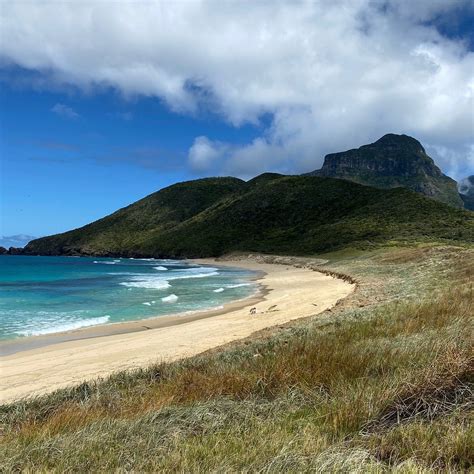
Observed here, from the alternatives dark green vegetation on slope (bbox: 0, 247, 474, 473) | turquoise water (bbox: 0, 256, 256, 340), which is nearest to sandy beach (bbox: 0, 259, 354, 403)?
turquoise water (bbox: 0, 256, 256, 340)

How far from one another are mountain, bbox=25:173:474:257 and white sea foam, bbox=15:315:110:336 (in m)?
45.2

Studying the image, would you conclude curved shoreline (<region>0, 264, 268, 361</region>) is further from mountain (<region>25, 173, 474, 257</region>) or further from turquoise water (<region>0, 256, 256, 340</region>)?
mountain (<region>25, 173, 474, 257</region>)

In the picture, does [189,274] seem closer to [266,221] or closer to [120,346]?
[120,346]

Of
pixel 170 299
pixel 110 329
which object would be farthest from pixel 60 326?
pixel 170 299

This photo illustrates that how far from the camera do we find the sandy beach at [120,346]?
1096cm

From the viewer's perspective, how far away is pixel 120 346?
47.9 ft

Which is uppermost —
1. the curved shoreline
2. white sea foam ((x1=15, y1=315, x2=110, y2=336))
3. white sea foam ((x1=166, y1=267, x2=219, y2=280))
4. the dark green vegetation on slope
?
the dark green vegetation on slope

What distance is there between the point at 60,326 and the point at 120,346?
6.61m

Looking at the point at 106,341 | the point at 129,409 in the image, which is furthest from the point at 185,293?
the point at 129,409

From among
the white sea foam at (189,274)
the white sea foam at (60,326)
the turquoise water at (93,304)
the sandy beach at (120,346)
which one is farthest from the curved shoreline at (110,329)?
the white sea foam at (189,274)

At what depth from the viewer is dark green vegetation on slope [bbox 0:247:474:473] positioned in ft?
11.5

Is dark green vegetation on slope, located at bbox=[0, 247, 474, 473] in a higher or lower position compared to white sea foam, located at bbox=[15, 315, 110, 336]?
higher

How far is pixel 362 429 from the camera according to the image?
4.05 meters

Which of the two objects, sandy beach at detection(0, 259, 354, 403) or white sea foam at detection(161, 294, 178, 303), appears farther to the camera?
white sea foam at detection(161, 294, 178, 303)
